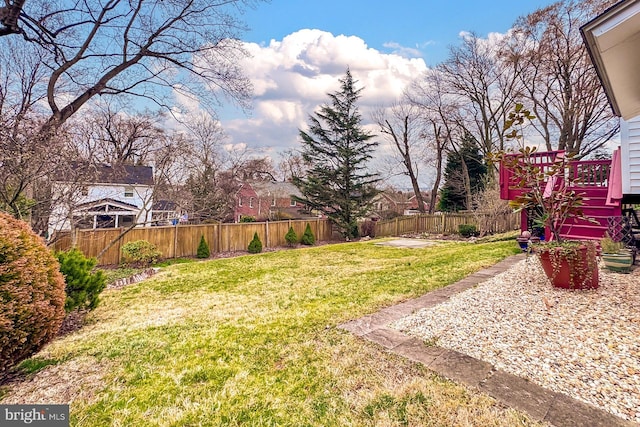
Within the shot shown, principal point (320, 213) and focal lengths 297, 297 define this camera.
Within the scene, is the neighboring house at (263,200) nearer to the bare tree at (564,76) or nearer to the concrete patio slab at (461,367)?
the bare tree at (564,76)

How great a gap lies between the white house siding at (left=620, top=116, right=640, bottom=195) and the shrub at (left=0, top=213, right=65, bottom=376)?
7.44 meters

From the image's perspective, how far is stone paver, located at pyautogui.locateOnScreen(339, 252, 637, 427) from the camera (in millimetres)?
1607

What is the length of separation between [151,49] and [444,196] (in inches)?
811

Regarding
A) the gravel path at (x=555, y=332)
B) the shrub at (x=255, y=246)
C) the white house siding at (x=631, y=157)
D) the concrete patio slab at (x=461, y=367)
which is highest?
the white house siding at (x=631, y=157)

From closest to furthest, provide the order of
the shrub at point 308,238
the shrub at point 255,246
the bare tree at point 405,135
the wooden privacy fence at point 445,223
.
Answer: the shrub at point 255,246 < the wooden privacy fence at point 445,223 < the shrub at point 308,238 < the bare tree at point 405,135

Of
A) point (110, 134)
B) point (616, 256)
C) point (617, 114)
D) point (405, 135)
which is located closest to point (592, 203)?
point (617, 114)

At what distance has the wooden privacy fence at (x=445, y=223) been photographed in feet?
44.2

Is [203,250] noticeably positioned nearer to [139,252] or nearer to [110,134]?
[139,252]

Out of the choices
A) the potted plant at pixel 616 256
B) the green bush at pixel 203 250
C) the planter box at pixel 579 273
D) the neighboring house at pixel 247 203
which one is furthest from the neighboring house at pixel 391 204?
the planter box at pixel 579 273

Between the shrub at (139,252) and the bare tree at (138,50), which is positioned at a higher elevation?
the bare tree at (138,50)

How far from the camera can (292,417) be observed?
1762 mm

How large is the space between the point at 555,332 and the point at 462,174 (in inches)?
810

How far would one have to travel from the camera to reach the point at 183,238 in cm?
1110

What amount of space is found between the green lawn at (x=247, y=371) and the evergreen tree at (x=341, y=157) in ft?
39.9
